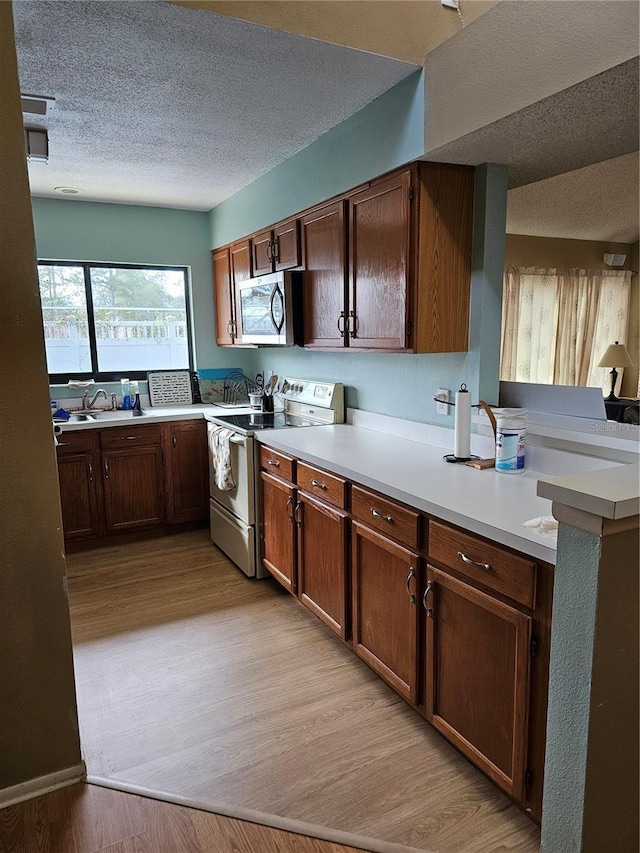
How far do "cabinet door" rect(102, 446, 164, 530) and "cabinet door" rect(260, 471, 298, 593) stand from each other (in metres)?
1.15

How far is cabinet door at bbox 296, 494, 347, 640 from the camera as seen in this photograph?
236 cm

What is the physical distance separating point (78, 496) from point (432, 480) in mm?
2606

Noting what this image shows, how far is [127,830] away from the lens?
1.59 m

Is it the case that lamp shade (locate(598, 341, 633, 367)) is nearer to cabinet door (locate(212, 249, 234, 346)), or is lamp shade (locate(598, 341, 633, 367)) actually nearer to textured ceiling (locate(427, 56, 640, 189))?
textured ceiling (locate(427, 56, 640, 189))

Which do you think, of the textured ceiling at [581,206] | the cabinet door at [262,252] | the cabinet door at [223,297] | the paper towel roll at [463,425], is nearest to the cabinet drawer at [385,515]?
the paper towel roll at [463,425]

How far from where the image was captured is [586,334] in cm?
304

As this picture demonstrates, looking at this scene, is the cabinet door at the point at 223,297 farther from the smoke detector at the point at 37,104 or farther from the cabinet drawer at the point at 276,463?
the smoke detector at the point at 37,104

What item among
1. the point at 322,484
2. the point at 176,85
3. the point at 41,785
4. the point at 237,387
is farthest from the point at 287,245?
the point at 41,785

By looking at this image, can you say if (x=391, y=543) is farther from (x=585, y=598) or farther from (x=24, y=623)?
(x=24, y=623)

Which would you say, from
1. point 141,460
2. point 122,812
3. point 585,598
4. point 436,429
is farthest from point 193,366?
point 585,598

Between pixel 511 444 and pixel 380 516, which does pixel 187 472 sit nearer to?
pixel 380 516

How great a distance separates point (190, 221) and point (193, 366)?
117cm

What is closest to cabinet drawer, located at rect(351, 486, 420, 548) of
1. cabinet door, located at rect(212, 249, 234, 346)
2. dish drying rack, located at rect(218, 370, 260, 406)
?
cabinet door, located at rect(212, 249, 234, 346)

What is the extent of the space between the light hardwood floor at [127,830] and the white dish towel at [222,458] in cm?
179
